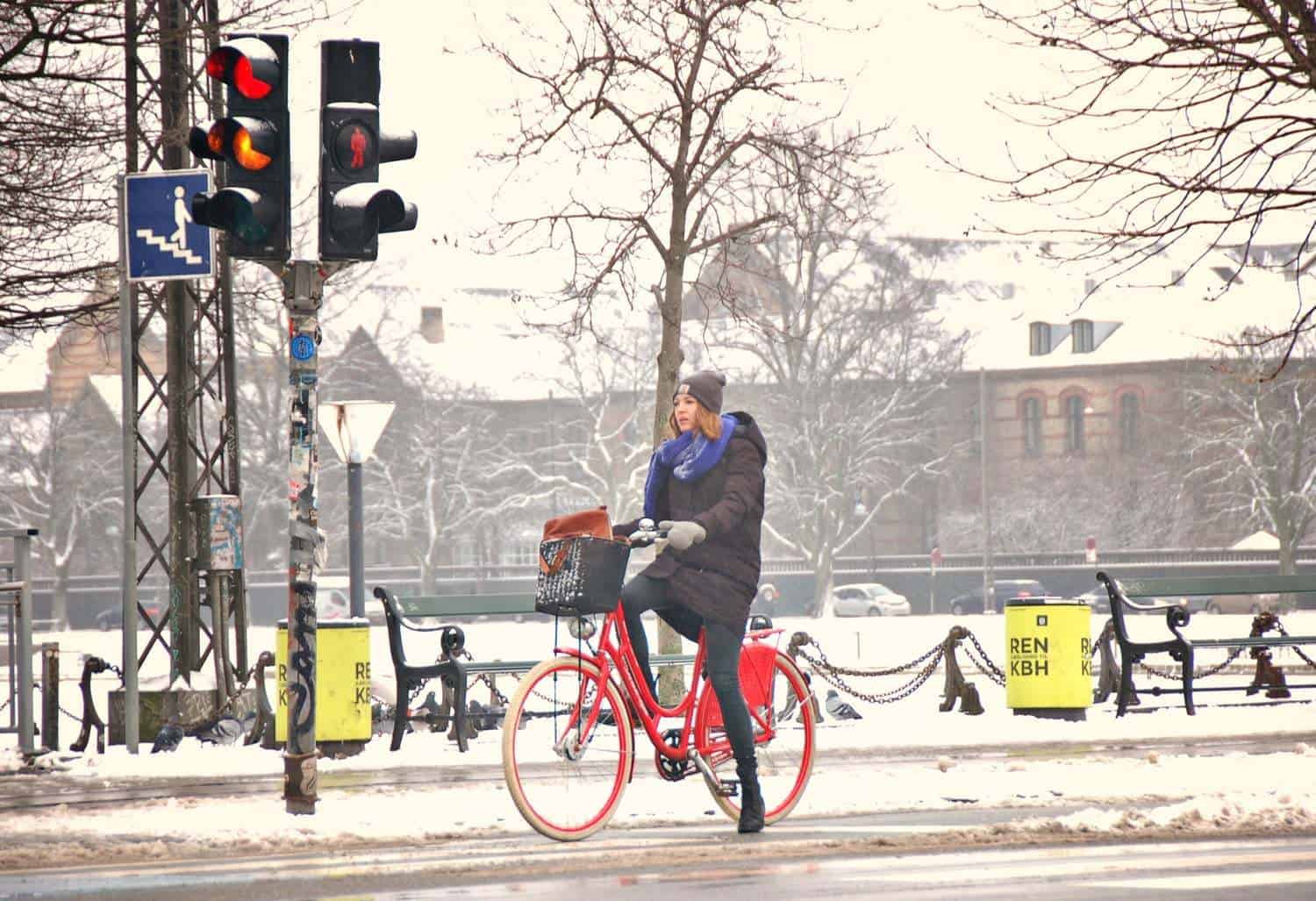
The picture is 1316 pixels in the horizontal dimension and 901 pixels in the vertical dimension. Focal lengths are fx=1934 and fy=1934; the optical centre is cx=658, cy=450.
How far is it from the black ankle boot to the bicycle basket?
110 centimetres

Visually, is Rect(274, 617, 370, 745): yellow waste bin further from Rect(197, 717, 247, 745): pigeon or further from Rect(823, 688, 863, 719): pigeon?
Rect(823, 688, 863, 719): pigeon

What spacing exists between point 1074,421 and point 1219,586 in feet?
218

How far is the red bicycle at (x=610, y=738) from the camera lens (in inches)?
319

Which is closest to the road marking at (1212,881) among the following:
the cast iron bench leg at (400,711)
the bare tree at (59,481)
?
the cast iron bench leg at (400,711)

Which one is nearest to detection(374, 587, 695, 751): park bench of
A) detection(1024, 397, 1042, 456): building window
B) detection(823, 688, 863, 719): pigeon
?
detection(823, 688, 863, 719): pigeon

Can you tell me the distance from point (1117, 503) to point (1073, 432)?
33.3ft

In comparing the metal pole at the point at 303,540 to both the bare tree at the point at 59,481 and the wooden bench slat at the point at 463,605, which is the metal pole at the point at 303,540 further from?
Answer: the bare tree at the point at 59,481

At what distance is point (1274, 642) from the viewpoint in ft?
56.3

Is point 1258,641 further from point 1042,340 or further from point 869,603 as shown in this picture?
point 1042,340

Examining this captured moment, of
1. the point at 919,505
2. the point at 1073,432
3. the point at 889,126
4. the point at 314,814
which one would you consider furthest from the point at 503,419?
the point at 314,814

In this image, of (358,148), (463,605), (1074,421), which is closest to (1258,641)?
(463,605)

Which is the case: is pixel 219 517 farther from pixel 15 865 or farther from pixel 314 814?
pixel 15 865

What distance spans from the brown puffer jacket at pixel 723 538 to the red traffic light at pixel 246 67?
8.88 ft

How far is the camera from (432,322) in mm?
88688
